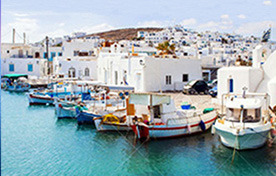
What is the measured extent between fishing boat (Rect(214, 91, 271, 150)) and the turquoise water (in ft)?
1.37

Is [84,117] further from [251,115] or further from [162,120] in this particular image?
[251,115]

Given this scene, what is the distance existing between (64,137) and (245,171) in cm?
1019

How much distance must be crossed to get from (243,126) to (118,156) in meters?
5.75

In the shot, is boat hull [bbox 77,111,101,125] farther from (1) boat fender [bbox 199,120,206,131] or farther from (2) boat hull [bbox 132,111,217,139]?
(1) boat fender [bbox 199,120,206,131]

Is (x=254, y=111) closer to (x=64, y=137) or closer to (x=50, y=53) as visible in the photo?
(x=64, y=137)

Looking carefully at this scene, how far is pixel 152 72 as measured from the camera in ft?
93.0

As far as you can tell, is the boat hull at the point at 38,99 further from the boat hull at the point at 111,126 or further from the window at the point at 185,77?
the window at the point at 185,77

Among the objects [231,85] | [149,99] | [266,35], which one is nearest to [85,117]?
[149,99]

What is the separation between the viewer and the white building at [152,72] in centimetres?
2811

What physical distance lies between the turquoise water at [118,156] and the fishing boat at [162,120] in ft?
1.43

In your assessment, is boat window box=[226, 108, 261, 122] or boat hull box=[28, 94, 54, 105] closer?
boat window box=[226, 108, 261, 122]

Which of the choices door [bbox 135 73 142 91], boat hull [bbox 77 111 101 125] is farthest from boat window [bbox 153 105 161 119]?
door [bbox 135 73 142 91]

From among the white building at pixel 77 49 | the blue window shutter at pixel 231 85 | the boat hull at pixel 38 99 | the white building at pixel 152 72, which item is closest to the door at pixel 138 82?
the white building at pixel 152 72

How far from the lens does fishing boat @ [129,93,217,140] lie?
1475 centimetres
